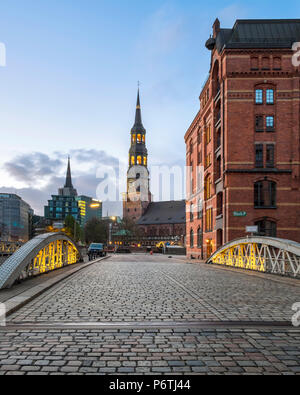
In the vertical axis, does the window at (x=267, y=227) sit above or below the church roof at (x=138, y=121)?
below

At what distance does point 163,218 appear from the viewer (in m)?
127

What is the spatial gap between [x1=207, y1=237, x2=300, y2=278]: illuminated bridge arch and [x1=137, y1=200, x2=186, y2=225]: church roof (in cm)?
9651

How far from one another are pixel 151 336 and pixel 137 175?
123687mm

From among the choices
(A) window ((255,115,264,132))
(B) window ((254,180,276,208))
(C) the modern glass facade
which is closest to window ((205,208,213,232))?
Answer: (B) window ((254,180,276,208))

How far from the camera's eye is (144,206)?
133 m

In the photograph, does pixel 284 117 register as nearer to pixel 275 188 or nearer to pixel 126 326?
pixel 275 188

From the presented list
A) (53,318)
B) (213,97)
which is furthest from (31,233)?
(53,318)

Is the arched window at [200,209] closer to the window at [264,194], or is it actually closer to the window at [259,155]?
the window at [264,194]

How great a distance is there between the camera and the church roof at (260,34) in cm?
3198

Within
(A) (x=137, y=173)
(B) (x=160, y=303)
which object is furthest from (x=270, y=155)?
(A) (x=137, y=173)

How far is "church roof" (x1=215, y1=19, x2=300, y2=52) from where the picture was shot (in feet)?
105

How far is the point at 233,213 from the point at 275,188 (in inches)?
153

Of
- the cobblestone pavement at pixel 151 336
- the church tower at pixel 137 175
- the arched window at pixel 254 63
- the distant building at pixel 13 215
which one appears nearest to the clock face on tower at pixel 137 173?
the church tower at pixel 137 175

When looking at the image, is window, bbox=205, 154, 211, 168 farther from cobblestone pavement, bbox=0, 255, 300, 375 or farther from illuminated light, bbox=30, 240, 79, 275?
cobblestone pavement, bbox=0, 255, 300, 375
